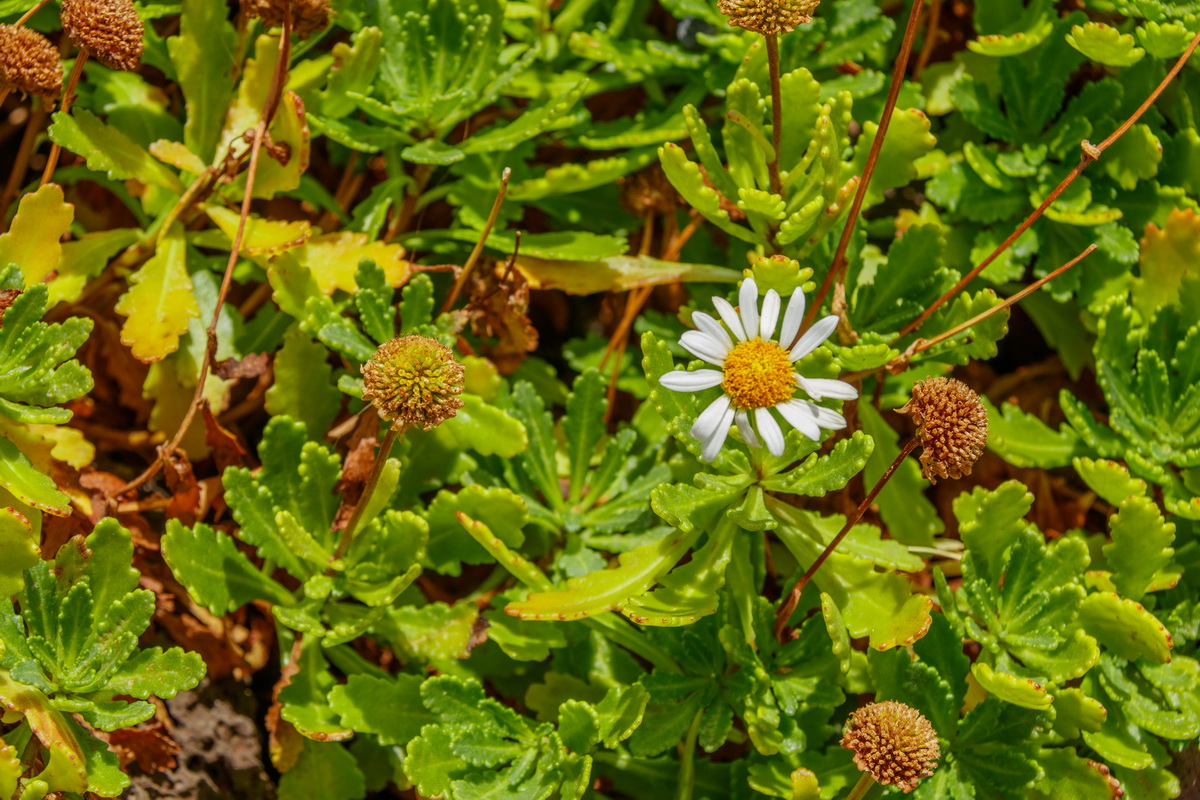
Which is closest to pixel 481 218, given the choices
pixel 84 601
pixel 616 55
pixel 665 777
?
pixel 616 55

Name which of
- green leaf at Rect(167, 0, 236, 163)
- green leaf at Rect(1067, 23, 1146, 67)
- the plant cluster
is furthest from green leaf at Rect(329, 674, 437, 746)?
green leaf at Rect(1067, 23, 1146, 67)

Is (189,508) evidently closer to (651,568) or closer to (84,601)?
(84,601)

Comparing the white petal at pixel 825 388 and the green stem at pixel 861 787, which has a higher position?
the white petal at pixel 825 388

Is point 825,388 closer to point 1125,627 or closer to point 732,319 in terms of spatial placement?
point 732,319

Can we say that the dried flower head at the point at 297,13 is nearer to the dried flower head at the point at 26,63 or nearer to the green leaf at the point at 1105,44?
the dried flower head at the point at 26,63

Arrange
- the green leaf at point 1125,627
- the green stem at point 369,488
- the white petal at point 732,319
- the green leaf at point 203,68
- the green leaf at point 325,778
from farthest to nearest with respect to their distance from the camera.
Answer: the green leaf at point 203,68 < the green leaf at point 325,778 < the green leaf at point 1125,627 < the white petal at point 732,319 < the green stem at point 369,488

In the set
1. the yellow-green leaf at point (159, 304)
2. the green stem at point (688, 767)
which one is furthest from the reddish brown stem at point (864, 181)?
the yellow-green leaf at point (159, 304)

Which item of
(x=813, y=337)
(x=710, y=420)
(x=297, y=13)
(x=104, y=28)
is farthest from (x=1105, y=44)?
(x=104, y=28)
